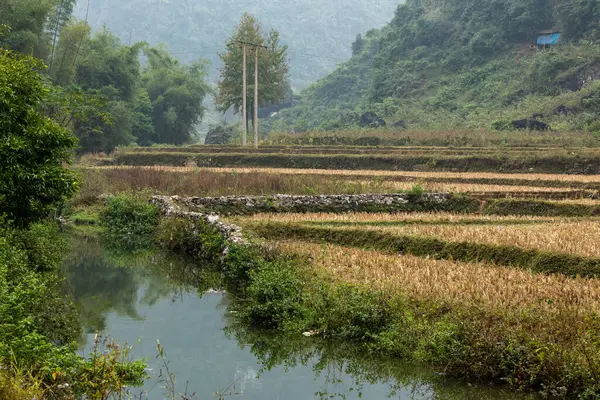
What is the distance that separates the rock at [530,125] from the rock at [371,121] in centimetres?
1530

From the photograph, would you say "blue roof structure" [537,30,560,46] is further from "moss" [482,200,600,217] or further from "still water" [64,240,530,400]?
"still water" [64,240,530,400]

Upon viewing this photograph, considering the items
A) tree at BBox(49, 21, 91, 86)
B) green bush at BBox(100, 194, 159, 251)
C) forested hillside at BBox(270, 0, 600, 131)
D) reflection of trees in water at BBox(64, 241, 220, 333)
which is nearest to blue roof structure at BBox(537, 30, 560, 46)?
forested hillside at BBox(270, 0, 600, 131)

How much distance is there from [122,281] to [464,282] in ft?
29.1

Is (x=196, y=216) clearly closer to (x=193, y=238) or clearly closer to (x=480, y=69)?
(x=193, y=238)

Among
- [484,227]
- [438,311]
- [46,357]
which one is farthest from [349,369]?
[484,227]

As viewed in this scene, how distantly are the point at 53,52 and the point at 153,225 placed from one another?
27.9m

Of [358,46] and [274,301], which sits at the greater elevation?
[358,46]

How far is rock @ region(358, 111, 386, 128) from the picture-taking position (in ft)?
203

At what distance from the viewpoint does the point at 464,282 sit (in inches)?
446

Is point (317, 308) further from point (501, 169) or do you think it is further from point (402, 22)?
point (402, 22)

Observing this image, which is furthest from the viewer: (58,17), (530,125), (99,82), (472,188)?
(99,82)

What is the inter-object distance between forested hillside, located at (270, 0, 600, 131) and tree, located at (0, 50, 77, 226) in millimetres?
35164

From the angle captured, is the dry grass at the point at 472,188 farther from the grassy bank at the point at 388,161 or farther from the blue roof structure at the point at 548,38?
the blue roof structure at the point at 548,38

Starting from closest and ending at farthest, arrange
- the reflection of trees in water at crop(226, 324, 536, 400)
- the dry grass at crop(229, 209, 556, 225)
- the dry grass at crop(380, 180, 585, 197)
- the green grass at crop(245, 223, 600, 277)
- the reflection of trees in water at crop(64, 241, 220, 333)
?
1. the reflection of trees in water at crop(226, 324, 536, 400)
2. the green grass at crop(245, 223, 600, 277)
3. the reflection of trees in water at crop(64, 241, 220, 333)
4. the dry grass at crop(229, 209, 556, 225)
5. the dry grass at crop(380, 180, 585, 197)
